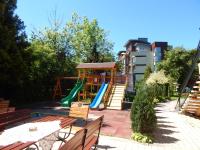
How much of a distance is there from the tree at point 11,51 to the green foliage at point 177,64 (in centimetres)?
2896

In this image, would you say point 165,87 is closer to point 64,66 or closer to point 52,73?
point 64,66

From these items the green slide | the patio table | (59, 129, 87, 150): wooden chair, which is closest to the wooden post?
the green slide

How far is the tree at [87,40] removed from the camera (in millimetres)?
38844

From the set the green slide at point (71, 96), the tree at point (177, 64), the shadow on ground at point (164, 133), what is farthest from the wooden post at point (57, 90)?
the tree at point (177, 64)

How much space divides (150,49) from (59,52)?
47.0 metres

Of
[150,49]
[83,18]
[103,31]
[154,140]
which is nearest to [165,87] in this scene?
[103,31]

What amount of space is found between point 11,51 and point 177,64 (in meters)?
32.3

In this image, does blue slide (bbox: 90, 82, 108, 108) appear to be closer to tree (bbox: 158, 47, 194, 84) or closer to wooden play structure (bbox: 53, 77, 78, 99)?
wooden play structure (bbox: 53, 77, 78, 99)

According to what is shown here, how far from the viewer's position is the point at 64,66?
26.0m

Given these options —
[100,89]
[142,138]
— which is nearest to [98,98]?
[100,89]

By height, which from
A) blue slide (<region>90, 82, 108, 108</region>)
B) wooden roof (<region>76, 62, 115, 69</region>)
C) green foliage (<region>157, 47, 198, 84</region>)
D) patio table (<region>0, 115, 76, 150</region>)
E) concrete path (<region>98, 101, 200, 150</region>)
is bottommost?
concrete path (<region>98, 101, 200, 150</region>)

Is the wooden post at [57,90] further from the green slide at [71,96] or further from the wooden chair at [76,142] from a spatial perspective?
the wooden chair at [76,142]

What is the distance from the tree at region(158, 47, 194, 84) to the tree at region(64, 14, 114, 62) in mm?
9130

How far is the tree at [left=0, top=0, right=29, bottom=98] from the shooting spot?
1461cm
